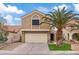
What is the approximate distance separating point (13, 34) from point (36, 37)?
0.36 m

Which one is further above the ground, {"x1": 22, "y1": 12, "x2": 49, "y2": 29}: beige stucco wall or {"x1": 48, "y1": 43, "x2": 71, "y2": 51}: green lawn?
{"x1": 22, "y1": 12, "x2": 49, "y2": 29}: beige stucco wall

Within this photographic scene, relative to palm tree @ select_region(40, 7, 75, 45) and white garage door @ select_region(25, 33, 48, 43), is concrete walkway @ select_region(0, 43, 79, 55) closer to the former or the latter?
white garage door @ select_region(25, 33, 48, 43)

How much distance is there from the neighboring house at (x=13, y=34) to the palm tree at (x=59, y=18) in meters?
0.41

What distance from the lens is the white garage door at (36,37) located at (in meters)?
7.28

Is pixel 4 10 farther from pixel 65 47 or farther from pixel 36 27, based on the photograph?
pixel 65 47

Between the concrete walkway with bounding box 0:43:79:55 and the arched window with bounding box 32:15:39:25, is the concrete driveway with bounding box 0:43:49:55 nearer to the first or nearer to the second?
the concrete walkway with bounding box 0:43:79:55

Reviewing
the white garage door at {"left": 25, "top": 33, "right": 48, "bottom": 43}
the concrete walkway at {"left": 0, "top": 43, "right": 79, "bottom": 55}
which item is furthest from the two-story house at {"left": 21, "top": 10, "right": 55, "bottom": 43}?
the concrete walkway at {"left": 0, "top": 43, "right": 79, "bottom": 55}

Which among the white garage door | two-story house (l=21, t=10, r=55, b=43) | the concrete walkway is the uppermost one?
two-story house (l=21, t=10, r=55, b=43)

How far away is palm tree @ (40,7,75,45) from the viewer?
7234 mm

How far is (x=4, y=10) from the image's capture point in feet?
23.8

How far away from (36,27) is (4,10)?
551 mm

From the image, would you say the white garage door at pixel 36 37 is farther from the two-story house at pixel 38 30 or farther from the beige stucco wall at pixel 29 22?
the beige stucco wall at pixel 29 22

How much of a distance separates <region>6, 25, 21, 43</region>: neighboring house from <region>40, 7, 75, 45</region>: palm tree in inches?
Result: 16.3
